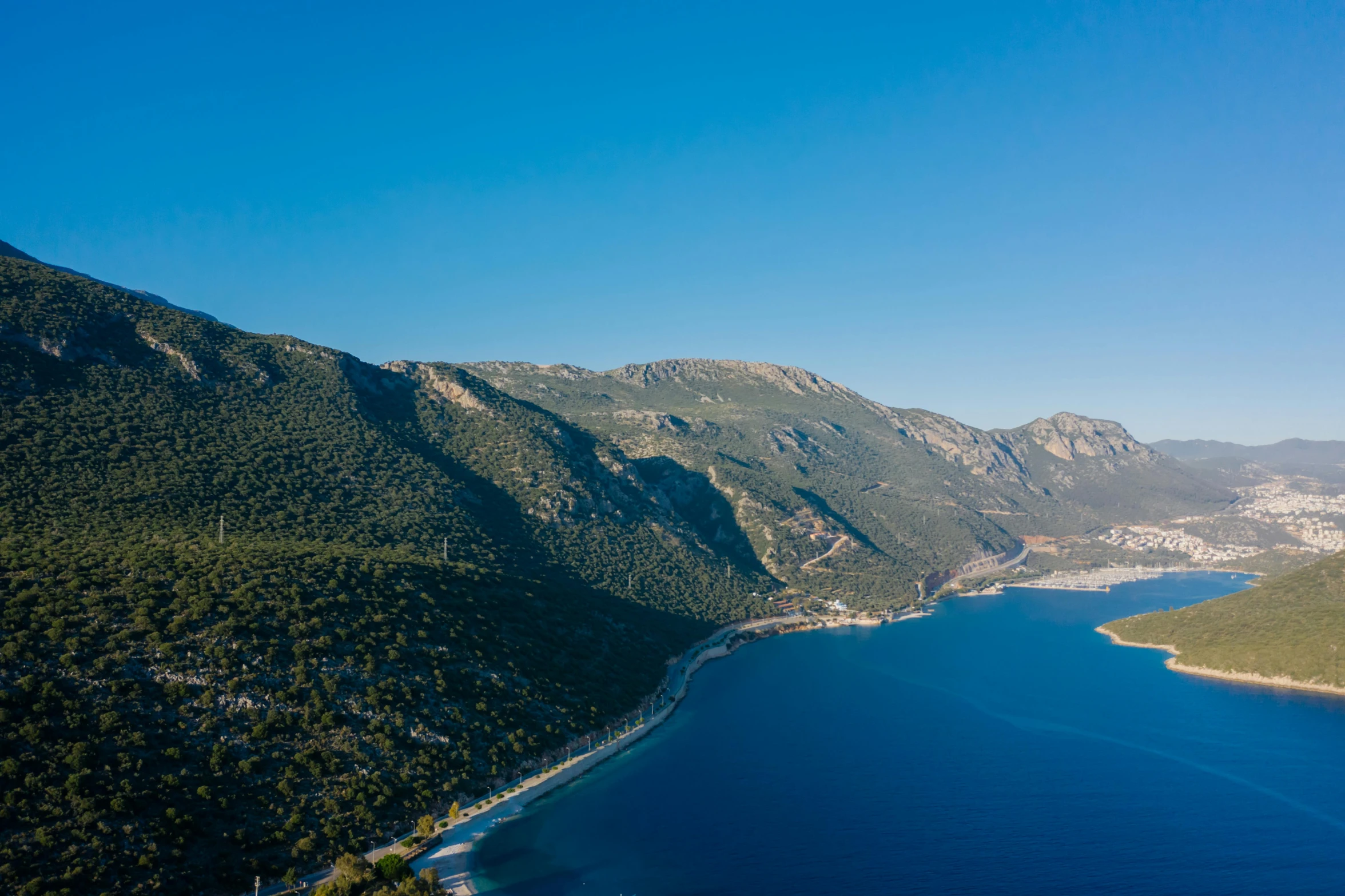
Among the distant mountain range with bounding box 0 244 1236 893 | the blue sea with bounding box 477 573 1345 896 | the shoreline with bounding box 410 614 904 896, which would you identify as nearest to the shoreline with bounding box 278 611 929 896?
the shoreline with bounding box 410 614 904 896

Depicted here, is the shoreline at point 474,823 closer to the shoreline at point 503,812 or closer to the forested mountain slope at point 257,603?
the shoreline at point 503,812

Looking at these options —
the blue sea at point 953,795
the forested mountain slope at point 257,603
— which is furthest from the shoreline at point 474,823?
the forested mountain slope at point 257,603

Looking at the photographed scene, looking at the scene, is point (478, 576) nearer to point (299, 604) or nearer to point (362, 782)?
point (299, 604)

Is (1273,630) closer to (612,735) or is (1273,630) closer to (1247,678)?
(1247,678)

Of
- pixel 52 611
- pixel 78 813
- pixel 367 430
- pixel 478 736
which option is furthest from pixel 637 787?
pixel 367 430

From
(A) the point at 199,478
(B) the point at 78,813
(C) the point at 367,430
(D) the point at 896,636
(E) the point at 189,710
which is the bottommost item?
Result: (D) the point at 896,636
